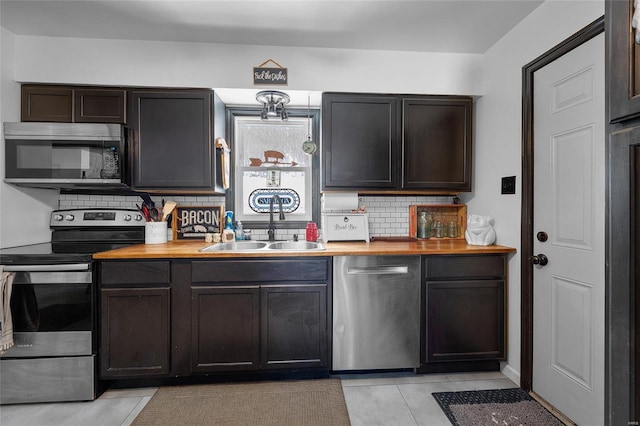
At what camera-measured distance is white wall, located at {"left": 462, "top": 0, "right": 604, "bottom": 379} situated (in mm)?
1933

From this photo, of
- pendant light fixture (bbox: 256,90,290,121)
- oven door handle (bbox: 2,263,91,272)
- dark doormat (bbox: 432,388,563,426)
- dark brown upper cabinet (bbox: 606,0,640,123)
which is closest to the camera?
dark brown upper cabinet (bbox: 606,0,640,123)

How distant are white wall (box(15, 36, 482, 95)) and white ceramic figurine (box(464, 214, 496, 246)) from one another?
1071 mm

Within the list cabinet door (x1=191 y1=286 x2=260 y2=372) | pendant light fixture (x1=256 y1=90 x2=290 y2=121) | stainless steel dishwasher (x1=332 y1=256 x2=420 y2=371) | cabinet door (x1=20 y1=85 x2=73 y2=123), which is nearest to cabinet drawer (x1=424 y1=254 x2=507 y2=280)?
stainless steel dishwasher (x1=332 y1=256 x2=420 y2=371)

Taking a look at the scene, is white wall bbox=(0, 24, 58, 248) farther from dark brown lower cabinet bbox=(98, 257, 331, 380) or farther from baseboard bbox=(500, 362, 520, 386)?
baseboard bbox=(500, 362, 520, 386)

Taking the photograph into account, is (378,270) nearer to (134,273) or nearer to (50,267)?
(134,273)

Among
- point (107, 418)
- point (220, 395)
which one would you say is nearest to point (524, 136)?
point (220, 395)

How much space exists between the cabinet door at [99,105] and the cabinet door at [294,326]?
1.77 metres

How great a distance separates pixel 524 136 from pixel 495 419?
1.79 meters

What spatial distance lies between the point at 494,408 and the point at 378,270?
1075 millimetres

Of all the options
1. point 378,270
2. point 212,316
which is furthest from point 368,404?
point 212,316

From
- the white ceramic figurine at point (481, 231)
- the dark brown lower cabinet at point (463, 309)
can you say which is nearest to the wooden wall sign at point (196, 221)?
the dark brown lower cabinet at point (463, 309)

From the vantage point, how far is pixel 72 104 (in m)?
2.34

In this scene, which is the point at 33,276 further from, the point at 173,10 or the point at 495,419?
the point at 495,419

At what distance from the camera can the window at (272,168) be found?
9.28 feet
